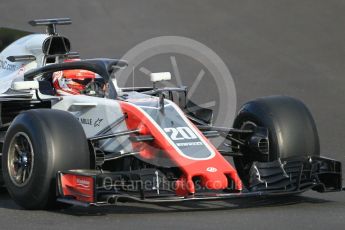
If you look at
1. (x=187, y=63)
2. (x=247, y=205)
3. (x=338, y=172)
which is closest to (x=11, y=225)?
(x=247, y=205)

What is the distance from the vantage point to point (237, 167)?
11234 millimetres

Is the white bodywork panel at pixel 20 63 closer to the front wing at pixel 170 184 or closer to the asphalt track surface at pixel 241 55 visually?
the asphalt track surface at pixel 241 55

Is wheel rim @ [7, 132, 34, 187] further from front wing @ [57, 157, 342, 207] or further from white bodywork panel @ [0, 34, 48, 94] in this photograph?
white bodywork panel @ [0, 34, 48, 94]

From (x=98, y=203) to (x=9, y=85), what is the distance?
3.91 meters

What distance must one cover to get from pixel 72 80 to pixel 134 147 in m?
1.86

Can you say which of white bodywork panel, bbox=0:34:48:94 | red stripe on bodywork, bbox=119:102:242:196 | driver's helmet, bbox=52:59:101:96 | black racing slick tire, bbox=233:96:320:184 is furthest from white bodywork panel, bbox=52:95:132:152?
white bodywork panel, bbox=0:34:48:94

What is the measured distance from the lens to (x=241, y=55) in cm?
2134

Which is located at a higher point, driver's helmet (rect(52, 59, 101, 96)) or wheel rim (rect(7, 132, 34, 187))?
driver's helmet (rect(52, 59, 101, 96))

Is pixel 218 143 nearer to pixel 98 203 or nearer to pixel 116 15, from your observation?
pixel 98 203

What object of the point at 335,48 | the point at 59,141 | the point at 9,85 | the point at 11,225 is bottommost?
the point at 11,225

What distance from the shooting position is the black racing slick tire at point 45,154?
31.9ft

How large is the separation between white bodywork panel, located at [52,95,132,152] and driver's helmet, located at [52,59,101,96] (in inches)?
25.7

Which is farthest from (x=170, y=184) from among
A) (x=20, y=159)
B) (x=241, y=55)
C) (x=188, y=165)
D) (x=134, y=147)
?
(x=241, y=55)

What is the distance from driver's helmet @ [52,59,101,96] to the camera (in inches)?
468
